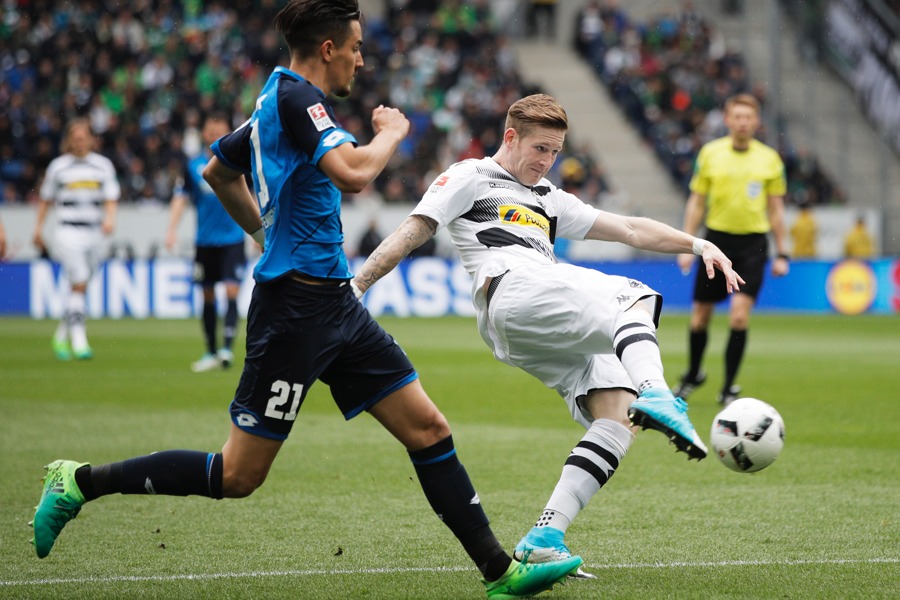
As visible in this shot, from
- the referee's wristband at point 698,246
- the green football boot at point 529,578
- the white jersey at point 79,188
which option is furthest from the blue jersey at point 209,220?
the green football boot at point 529,578

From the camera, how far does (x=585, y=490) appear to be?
14.8 ft

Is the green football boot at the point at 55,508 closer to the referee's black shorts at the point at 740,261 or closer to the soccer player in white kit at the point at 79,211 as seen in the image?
the referee's black shorts at the point at 740,261

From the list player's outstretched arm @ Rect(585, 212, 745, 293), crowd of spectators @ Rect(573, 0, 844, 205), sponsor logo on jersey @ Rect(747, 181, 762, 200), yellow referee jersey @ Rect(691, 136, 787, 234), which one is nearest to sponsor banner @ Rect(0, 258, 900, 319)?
crowd of spectators @ Rect(573, 0, 844, 205)

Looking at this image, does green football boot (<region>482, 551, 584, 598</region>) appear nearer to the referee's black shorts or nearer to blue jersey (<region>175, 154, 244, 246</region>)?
the referee's black shorts

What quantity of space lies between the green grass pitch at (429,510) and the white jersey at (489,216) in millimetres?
1222

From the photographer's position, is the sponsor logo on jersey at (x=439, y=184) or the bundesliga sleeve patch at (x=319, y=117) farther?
the sponsor logo on jersey at (x=439, y=184)

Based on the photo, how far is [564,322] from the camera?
446cm

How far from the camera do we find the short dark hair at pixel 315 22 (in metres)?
4.09

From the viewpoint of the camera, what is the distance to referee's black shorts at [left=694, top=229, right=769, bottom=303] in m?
9.85

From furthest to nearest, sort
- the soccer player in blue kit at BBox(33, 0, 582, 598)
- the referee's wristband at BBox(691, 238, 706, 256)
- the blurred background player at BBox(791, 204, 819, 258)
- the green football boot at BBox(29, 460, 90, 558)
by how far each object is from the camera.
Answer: the blurred background player at BBox(791, 204, 819, 258)
the referee's wristband at BBox(691, 238, 706, 256)
the green football boot at BBox(29, 460, 90, 558)
the soccer player in blue kit at BBox(33, 0, 582, 598)

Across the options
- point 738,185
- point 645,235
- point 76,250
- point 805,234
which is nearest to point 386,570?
point 645,235

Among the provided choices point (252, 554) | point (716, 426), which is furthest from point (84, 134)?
point (716, 426)

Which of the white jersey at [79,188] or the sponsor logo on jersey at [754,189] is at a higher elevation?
the sponsor logo on jersey at [754,189]

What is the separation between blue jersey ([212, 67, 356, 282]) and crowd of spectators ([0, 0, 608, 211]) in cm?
1828
